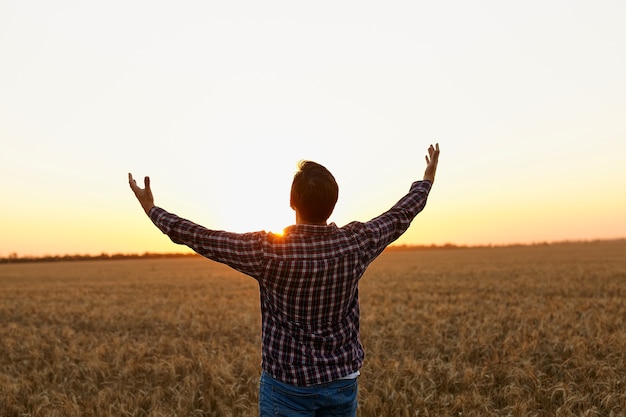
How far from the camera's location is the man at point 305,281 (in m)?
2.25

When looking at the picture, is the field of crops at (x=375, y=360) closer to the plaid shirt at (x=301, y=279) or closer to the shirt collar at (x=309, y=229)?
the plaid shirt at (x=301, y=279)

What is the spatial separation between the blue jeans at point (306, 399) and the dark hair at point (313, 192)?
694 mm

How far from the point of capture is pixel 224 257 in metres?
2.25

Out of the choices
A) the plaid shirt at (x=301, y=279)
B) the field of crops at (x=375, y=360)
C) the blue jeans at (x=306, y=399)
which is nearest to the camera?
the plaid shirt at (x=301, y=279)

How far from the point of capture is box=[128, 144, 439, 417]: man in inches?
88.5

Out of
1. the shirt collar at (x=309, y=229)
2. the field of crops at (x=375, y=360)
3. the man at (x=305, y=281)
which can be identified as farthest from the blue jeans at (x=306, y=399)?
the field of crops at (x=375, y=360)

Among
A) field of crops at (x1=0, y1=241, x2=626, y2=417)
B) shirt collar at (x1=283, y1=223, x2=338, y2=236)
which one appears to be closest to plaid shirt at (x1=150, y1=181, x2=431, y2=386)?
shirt collar at (x1=283, y1=223, x2=338, y2=236)

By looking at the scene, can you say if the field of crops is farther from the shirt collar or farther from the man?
the shirt collar

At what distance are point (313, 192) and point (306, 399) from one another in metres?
0.86

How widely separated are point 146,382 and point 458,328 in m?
5.94

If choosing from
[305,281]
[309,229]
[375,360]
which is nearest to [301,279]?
[305,281]

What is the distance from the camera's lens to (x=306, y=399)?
2359mm

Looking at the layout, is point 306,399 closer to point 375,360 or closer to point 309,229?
point 309,229

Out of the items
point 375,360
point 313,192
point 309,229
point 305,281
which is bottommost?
point 375,360
